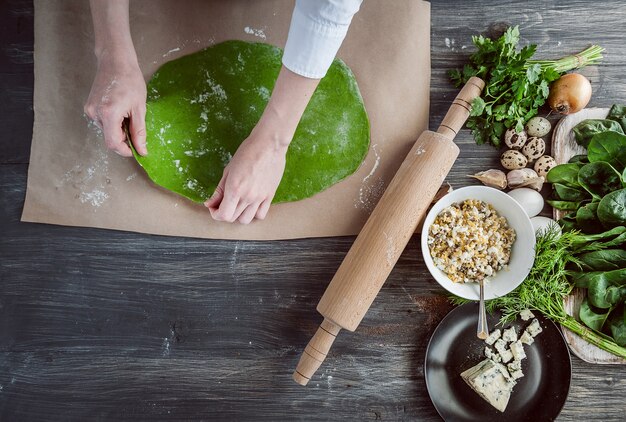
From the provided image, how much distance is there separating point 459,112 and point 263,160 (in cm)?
46

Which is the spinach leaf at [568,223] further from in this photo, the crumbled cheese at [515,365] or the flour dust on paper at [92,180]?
the flour dust on paper at [92,180]

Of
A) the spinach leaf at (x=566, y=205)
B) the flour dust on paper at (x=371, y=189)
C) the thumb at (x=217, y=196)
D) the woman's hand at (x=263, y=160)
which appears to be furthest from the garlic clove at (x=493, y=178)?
the thumb at (x=217, y=196)

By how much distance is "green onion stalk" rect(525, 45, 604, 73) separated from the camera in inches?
48.6

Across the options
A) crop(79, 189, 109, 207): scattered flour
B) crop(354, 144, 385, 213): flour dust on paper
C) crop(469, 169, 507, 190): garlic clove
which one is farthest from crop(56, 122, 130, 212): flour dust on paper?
crop(469, 169, 507, 190): garlic clove

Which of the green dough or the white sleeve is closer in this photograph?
the white sleeve

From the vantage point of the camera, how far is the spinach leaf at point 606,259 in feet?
3.75

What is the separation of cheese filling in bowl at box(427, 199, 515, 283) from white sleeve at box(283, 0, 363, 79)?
45 cm

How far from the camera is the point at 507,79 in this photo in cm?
119

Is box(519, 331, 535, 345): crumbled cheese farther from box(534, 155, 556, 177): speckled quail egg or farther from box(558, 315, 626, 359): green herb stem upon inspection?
box(534, 155, 556, 177): speckled quail egg

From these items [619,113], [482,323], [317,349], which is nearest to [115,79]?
[317,349]

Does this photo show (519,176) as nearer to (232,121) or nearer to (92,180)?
(232,121)

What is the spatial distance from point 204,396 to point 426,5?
1.10 meters

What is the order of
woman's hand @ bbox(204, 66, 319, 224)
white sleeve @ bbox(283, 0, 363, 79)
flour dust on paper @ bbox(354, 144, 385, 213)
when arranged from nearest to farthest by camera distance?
white sleeve @ bbox(283, 0, 363, 79)
woman's hand @ bbox(204, 66, 319, 224)
flour dust on paper @ bbox(354, 144, 385, 213)

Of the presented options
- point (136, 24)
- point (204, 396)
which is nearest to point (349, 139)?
point (136, 24)
